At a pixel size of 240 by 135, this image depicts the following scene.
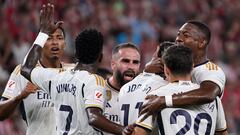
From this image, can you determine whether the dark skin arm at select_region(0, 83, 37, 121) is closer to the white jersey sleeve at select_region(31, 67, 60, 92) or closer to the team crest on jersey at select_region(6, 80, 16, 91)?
the team crest on jersey at select_region(6, 80, 16, 91)

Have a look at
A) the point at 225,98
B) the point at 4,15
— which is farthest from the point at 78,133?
the point at 225,98

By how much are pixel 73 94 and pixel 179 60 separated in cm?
121

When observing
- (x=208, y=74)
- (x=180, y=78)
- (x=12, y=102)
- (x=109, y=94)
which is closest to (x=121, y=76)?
(x=109, y=94)

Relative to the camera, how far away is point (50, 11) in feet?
25.1

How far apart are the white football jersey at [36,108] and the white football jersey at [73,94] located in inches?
35.8

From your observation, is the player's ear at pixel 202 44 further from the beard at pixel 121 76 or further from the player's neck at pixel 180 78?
the beard at pixel 121 76

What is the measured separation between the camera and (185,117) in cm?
681

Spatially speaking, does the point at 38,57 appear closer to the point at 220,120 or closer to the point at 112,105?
the point at 112,105

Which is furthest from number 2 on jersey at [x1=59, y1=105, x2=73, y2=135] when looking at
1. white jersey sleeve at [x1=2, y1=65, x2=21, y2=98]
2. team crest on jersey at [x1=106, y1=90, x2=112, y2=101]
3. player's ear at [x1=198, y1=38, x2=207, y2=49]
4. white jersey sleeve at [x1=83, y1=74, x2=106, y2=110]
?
player's ear at [x1=198, y1=38, x2=207, y2=49]

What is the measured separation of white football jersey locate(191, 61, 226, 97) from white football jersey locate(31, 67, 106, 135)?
91 cm

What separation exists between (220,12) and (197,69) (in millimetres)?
13271

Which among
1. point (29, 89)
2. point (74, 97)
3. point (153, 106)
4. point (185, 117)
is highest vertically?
point (29, 89)

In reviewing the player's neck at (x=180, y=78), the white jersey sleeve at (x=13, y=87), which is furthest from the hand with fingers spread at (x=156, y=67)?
the white jersey sleeve at (x=13, y=87)

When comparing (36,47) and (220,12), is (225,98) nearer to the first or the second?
(220,12)
